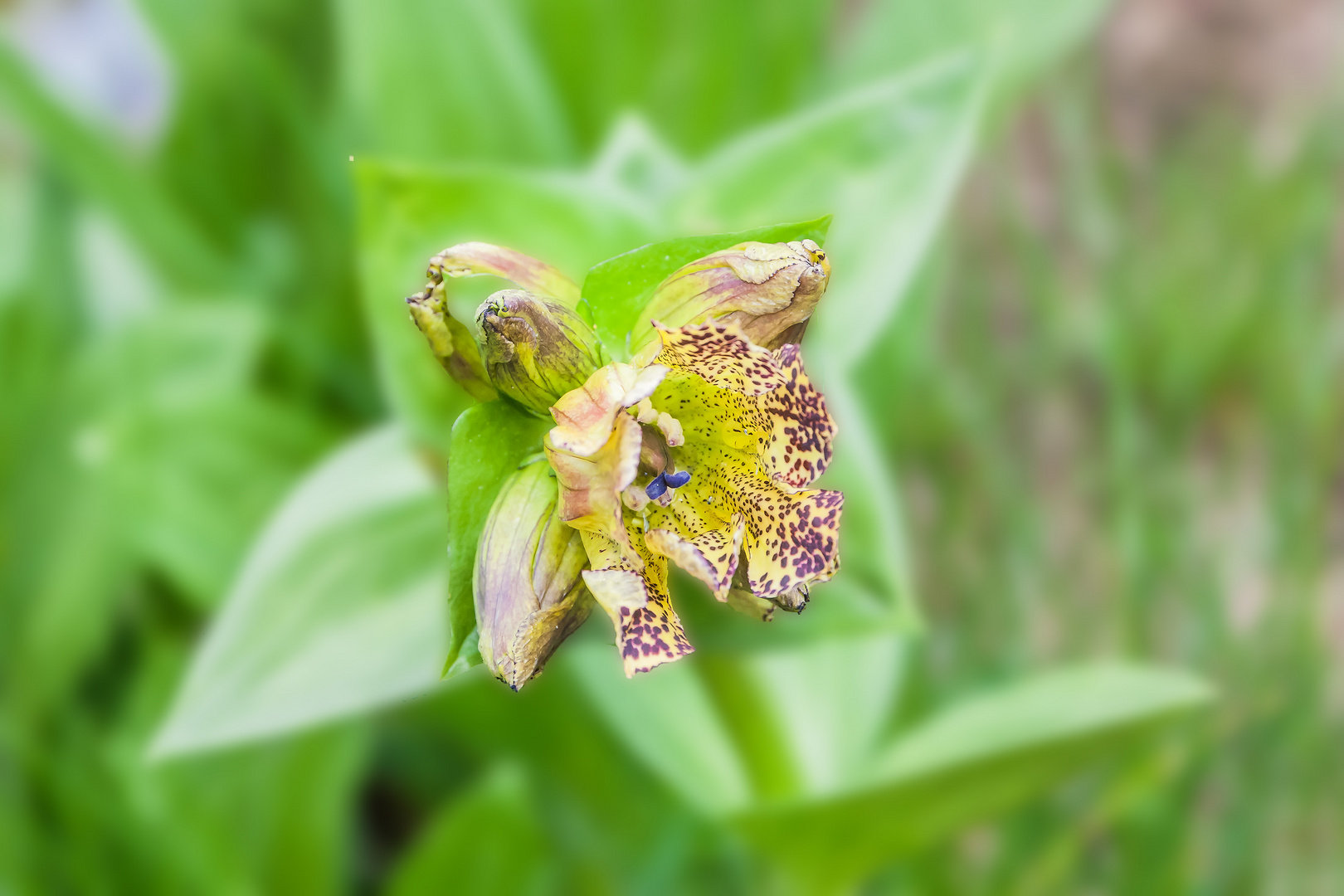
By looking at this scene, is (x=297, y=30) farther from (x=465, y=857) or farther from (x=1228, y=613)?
(x=1228, y=613)

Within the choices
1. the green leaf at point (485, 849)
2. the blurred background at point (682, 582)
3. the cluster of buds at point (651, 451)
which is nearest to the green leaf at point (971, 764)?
the blurred background at point (682, 582)

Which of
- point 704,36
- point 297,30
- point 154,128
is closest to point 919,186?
point 704,36

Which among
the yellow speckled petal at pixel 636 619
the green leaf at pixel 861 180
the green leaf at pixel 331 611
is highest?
the green leaf at pixel 861 180

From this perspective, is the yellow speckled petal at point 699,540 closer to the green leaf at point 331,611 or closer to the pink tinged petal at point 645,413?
the pink tinged petal at point 645,413

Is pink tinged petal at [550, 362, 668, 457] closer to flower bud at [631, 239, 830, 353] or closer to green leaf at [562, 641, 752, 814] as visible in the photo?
flower bud at [631, 239, 830, 353]

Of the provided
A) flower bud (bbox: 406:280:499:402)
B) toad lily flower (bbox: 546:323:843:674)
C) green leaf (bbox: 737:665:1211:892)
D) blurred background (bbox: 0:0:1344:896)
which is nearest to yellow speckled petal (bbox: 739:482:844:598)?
toad lily flower (bbox: 546:323:843:674)

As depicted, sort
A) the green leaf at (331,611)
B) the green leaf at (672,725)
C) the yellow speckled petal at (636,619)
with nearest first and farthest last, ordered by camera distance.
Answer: the yellow speckled petal at (636,619) → the green leaf at (331,611) → the green leaf at (672,725)
